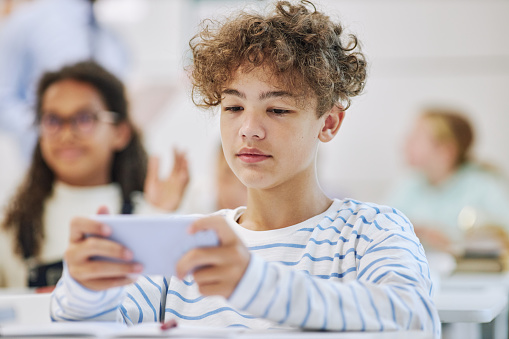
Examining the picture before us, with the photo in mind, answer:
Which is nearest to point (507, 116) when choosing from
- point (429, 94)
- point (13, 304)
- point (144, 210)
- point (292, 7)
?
point (429, 94)

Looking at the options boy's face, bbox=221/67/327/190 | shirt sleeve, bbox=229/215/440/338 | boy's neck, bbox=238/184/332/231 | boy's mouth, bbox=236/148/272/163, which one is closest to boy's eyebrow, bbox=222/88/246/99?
boy's face, bbox=221/67/327/190

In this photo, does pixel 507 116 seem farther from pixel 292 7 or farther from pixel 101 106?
pixel 292 7

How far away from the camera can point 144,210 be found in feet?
9.15

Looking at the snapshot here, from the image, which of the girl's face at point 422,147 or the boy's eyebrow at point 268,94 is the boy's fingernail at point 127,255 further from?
the girl's face at point 422,147

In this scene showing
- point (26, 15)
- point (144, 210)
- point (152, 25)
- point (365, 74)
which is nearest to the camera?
point (365, 74)

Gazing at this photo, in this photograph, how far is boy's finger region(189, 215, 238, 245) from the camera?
3.05 feet

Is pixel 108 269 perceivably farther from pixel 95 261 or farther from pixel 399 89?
pixel 399 89

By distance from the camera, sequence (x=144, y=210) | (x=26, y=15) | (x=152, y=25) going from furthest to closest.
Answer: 1. (x=152, y=25)
2. (x=26, y=15)
3. (x=144, y=210)

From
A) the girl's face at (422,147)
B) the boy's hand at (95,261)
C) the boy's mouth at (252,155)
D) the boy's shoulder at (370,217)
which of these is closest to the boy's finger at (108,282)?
the boy's hand at (95,261)

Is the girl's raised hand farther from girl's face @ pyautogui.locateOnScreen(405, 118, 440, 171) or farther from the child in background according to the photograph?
girl's face @ pyautogui.locateOnScreen(405, 118, 440, 171)

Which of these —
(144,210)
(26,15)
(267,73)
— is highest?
(26,15)

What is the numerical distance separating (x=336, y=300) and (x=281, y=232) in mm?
368

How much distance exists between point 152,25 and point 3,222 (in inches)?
108

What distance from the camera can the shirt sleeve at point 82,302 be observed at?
107 centimetres
